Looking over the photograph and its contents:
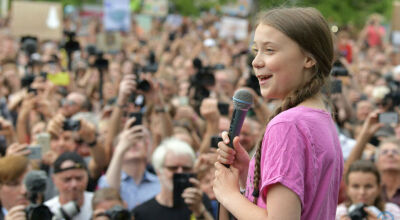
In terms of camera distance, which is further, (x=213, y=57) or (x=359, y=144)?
(x=213, y=57)

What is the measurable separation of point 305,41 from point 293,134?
0.31 metres

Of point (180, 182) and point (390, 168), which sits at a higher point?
point (180, 182)

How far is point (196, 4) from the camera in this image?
100 ft

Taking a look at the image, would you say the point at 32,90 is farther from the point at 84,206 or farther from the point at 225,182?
the point at 225,182

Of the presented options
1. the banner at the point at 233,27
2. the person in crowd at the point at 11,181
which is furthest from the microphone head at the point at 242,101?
the banner at the point at 233,27

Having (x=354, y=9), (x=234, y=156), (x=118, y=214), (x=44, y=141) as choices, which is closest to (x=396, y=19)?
(x=44, y=141)

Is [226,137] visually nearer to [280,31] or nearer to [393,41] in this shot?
[280,31]

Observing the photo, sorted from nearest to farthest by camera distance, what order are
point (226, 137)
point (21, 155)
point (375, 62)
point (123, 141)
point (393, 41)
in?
point (226, 137) → point (21, 155) → point (123, 141) → point (375, 62) → point (393, 41)

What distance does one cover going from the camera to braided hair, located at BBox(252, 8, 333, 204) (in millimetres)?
1938

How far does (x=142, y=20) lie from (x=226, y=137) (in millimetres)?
20742

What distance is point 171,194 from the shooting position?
4551mm

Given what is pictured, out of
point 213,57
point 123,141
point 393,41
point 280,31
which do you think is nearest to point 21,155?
point 123,141

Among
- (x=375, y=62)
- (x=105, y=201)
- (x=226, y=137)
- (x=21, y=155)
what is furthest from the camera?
(x=375, y=62)

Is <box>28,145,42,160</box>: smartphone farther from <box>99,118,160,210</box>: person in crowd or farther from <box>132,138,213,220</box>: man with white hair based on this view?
<box>132,138,213,220</box>: man with white hair
